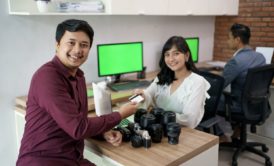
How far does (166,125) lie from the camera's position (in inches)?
65.9

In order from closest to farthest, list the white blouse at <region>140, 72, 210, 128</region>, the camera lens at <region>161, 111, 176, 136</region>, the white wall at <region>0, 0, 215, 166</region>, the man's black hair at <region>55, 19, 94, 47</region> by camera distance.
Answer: the man's black hair at <region>55, 19, 94, 47</region>
the camera lens at <region>161, 111, 176, 136</region>
the white blouse at <region>140, 72, 210, 128</region>
the white wall at <region>0, 0, 215, 166</region>

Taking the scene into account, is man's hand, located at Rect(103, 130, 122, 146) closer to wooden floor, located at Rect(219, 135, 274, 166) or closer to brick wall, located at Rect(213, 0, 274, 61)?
wooden floor, located at Rect(219, 135, 274, 166)

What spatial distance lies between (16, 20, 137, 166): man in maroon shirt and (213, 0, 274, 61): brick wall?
2936 mm

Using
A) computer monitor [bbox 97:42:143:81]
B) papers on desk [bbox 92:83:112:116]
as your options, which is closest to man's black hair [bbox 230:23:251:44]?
computer monitor [bbox 97:42:143:81]

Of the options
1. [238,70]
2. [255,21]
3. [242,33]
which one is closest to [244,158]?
[238,70]

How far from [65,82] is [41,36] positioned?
1.31 metres

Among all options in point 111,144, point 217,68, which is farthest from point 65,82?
point 217,68

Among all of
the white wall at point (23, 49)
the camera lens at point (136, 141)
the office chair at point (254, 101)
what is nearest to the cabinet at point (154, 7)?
the white wall at point (23, 49)

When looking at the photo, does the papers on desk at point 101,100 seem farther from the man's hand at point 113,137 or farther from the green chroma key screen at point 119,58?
the green chroma key screen at point 119,58

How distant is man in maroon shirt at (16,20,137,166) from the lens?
1.38 metres

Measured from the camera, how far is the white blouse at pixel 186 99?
199 cm

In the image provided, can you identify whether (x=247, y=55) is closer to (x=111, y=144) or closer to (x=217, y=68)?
(x=217, y=68)

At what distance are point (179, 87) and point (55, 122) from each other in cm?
101

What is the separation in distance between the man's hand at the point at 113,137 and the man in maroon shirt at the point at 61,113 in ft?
0.40
